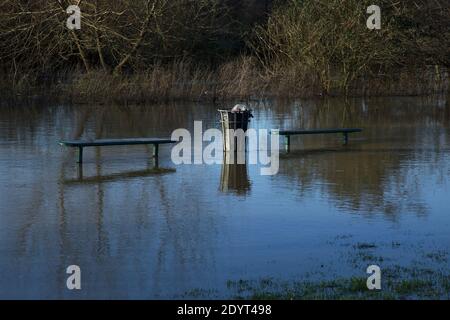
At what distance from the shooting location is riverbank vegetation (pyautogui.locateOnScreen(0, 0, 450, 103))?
29516 mm

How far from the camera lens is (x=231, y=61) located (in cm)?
3228

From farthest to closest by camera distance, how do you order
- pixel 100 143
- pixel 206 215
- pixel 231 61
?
pixel 231 61 → pixel 100 143 → pixel 206 215

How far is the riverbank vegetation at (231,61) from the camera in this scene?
2952 cm

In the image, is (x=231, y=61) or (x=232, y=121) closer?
(x=232, y=121)

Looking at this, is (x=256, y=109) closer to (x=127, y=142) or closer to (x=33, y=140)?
(x=33, y=140)

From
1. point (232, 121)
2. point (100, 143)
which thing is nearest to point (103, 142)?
point (100, 143)

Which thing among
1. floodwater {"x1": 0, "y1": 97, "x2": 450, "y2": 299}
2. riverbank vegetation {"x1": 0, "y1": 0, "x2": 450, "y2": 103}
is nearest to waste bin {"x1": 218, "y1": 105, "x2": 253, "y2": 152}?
floodwater {"x1": 0, "y1": 97, "x2": 450, "y2": 299}

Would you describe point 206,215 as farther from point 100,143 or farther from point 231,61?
point 231,61

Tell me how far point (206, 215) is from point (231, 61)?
2187 cm

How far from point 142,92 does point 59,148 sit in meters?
11.4
